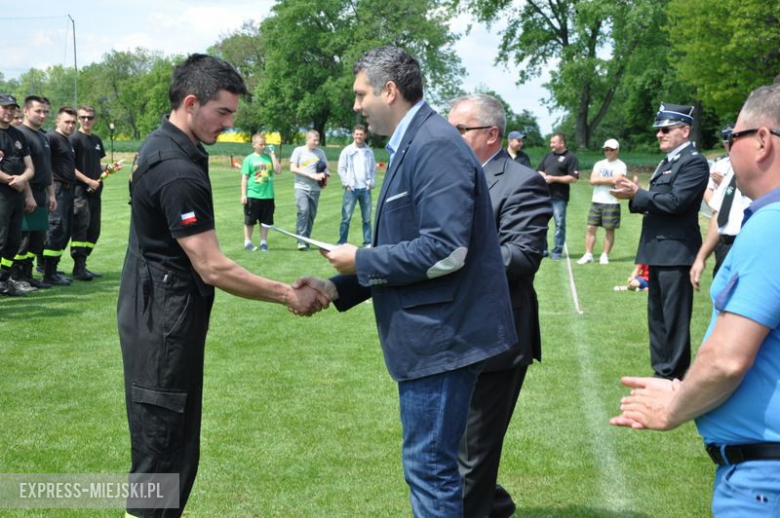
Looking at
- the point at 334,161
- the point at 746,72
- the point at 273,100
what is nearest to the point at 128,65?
the point at 273,100

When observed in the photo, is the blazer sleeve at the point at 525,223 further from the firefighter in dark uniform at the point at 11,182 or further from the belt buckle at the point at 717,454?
the firefighter in dark uniform at the point at 11,182

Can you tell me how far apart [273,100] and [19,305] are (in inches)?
2734

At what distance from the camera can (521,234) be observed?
15.2 ft

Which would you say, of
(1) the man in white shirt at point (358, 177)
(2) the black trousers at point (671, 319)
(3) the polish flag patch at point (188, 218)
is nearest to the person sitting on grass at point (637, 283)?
(2) the black trousers at point (671, 319)

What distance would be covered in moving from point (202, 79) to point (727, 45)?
5232cm

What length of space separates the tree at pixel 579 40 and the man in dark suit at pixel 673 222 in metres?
55.3

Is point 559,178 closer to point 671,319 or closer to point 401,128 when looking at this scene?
point 671,319

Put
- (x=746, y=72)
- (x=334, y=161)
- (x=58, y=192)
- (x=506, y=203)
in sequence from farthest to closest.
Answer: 1. (x=334, y=161)
2. (x=746, y=72)
3. (x=58, y=192)
4. (x=506, y=203)

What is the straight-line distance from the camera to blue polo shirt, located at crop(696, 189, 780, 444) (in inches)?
92.9

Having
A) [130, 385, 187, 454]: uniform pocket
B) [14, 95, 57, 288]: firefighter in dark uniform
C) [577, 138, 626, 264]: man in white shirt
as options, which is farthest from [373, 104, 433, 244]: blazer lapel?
[577, 138, 626, 264]: man in white shirt

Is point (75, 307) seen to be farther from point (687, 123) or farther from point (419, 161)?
point (419, 161)

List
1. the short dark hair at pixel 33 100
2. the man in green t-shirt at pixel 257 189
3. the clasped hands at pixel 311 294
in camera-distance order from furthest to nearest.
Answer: the man in green t-shirt at pixel 257 189 < the short dark hair at pixel 33 100 < the clasped hands at pixel 311 294

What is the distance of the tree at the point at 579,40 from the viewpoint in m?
60.3

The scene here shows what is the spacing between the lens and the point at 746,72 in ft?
167
